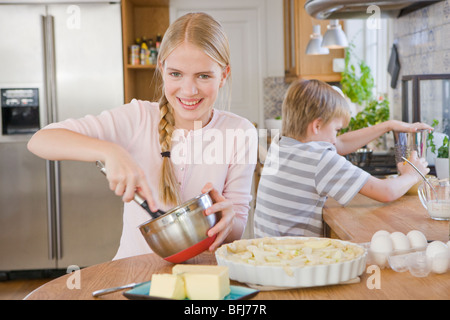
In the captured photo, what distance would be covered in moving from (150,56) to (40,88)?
89 centimetres

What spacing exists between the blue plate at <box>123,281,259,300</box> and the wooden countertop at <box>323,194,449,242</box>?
22.4 inches

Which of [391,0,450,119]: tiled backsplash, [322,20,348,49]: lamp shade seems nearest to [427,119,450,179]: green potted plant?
[391,0,450,119]: tiled backsplash

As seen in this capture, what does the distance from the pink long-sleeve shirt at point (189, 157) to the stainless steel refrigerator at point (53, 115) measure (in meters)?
2.39

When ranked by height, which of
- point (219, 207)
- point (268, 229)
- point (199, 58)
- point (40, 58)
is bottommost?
point (268, 229)

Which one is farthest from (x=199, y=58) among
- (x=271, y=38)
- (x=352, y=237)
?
(x=271, y=38)

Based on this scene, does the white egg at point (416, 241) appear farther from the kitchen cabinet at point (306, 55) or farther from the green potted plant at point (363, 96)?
the kitchen cabinet at point (306, 55)

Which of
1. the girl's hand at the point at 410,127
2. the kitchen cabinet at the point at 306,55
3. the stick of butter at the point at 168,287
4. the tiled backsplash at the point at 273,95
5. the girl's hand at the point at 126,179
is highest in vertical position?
the kitchen cabinet at the point at 306,55

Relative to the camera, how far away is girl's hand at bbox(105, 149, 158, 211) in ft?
3.43

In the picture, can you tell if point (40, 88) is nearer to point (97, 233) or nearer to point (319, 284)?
point (97, 233)

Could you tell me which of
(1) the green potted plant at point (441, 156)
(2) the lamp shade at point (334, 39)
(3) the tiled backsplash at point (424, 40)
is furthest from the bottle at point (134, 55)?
(1) the green potted plant at point (441, 156)

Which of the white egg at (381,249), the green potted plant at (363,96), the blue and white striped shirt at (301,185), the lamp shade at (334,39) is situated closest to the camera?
the white egg at (381,249)

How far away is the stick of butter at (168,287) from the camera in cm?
91

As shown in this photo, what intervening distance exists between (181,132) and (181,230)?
605 mm

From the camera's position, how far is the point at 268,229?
6.75 feet
